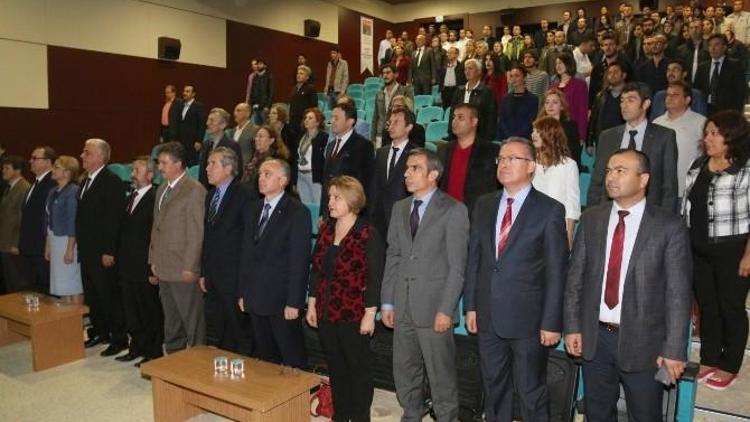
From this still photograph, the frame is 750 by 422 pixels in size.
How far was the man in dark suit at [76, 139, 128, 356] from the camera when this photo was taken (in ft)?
14.8

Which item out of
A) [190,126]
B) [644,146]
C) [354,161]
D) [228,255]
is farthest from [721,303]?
[190,126]

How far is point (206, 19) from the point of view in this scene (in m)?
12.4

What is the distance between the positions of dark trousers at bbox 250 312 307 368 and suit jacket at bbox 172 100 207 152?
5.27 meters

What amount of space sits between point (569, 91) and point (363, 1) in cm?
1180

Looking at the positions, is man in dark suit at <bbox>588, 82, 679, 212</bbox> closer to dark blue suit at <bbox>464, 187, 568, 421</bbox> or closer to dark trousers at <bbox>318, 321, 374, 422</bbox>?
dark blue suit at <bbox>464, 187, 568, 421</bbox>

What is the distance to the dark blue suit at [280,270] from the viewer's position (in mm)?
3447

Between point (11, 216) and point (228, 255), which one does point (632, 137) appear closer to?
point (228, 255)

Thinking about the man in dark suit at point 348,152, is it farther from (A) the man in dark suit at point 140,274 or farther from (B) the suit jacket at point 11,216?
(B) the suit jacket at point 11,216

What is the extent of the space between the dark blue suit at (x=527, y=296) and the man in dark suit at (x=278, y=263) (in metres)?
Result: 1.15

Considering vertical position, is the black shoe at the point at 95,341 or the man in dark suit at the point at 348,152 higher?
the man in dark suit at the point at 348,152

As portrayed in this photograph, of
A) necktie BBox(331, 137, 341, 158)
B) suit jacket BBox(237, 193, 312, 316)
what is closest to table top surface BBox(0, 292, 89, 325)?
suit jacket BBox(237, 193, 312, 316)

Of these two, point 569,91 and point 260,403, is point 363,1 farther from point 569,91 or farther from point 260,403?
point 260,403

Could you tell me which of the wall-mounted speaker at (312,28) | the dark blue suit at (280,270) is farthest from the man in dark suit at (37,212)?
the wall-mounted speaker at (312,28)

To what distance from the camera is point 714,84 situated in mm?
6230
